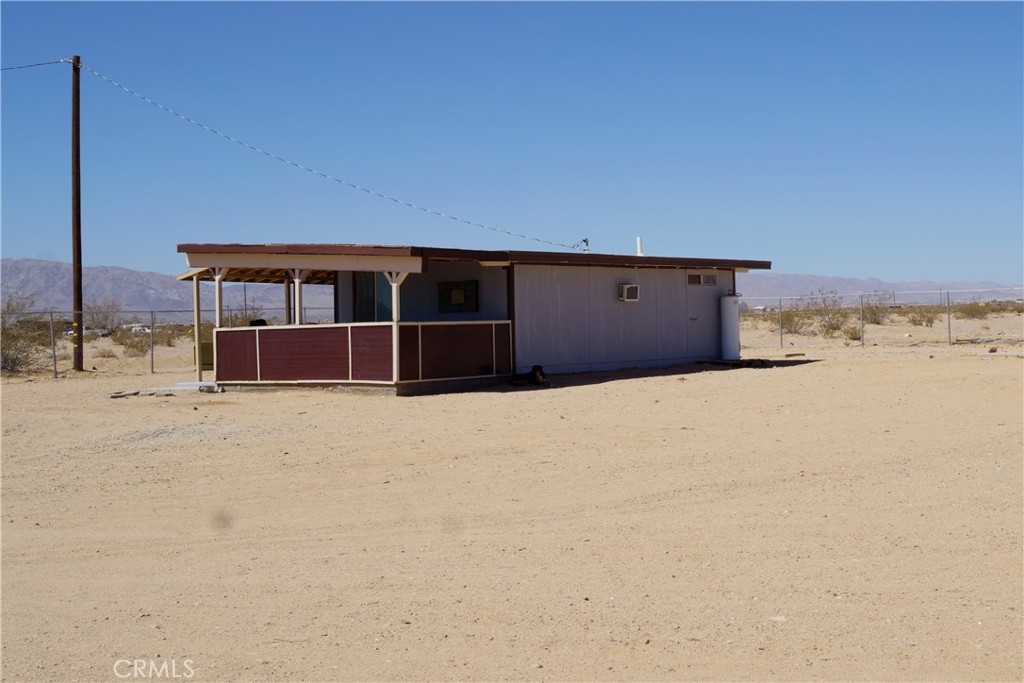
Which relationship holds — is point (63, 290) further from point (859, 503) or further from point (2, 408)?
point (859, 503)

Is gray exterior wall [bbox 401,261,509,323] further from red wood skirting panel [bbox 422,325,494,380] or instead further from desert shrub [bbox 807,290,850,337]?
desert shrub [bbox 807,290,850,337]

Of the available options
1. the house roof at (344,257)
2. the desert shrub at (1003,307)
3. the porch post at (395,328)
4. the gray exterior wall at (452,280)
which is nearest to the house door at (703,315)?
the house roof at (344,257)

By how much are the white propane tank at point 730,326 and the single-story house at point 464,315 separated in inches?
1.0

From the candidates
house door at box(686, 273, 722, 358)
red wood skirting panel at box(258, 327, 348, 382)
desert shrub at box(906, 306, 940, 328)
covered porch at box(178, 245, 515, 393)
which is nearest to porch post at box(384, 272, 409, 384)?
covered porch at box(178, 245, 515, 393)

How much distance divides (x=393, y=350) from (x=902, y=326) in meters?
36.2

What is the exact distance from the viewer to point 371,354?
19.3 m

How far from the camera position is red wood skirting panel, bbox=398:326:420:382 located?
62.2 feet

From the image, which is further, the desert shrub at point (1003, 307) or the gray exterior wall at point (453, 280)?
the desert shrub at point (1003, 307)

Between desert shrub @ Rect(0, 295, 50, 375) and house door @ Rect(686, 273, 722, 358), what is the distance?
17431 millimetres

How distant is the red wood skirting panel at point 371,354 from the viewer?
62.4ft

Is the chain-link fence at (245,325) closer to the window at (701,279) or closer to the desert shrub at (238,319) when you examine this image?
the desert shrub at (238,319)

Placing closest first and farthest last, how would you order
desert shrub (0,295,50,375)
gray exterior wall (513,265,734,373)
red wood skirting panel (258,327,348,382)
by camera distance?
red wood skirting panel (258,327,348,382)
gray exterior wall (513,265,734,373)
desert shrub (0,295,50,375)

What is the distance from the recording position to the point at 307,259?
19828 millimetres

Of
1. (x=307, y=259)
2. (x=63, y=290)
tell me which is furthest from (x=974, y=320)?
(x=63, y=290)
